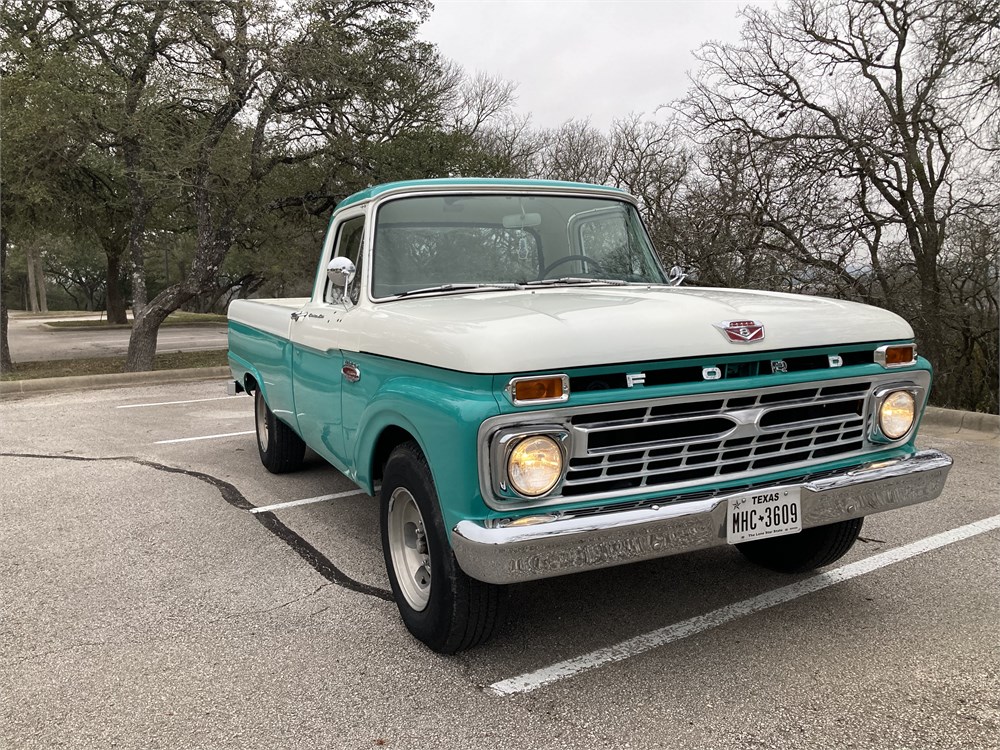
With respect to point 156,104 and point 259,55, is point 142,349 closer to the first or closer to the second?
point 156,104

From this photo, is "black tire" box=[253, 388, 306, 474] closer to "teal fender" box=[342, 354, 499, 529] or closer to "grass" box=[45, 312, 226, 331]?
"teal fender" box=[342, 354, 499, 529]

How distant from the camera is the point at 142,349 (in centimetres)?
1502

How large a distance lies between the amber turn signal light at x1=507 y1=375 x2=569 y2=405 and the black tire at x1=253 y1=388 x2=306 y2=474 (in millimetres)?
3739

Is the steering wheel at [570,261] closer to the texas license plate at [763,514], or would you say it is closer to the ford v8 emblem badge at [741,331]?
the ford v8 emblem badge at [741,331]

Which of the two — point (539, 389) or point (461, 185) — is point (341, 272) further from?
point (539, 389)

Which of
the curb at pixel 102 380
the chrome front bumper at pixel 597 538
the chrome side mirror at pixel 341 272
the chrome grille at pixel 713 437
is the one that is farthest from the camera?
the curb at pixel 102 380

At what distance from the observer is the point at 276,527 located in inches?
196

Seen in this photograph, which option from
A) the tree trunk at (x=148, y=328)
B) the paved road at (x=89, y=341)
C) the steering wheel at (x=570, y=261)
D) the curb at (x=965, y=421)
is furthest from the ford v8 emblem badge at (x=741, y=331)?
the paved road at (x=89, y=341)

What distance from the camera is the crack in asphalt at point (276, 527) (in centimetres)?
398

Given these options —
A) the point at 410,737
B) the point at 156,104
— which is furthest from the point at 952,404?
the point at 156,104

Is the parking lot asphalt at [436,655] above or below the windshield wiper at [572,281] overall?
below

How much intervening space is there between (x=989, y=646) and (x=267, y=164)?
15.0 meters

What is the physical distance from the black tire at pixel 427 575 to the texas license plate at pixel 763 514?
935mm

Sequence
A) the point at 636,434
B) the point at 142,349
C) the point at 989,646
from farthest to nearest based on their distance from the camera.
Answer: the point at 142,349 < the point at 989,646 < the point at 636,434
